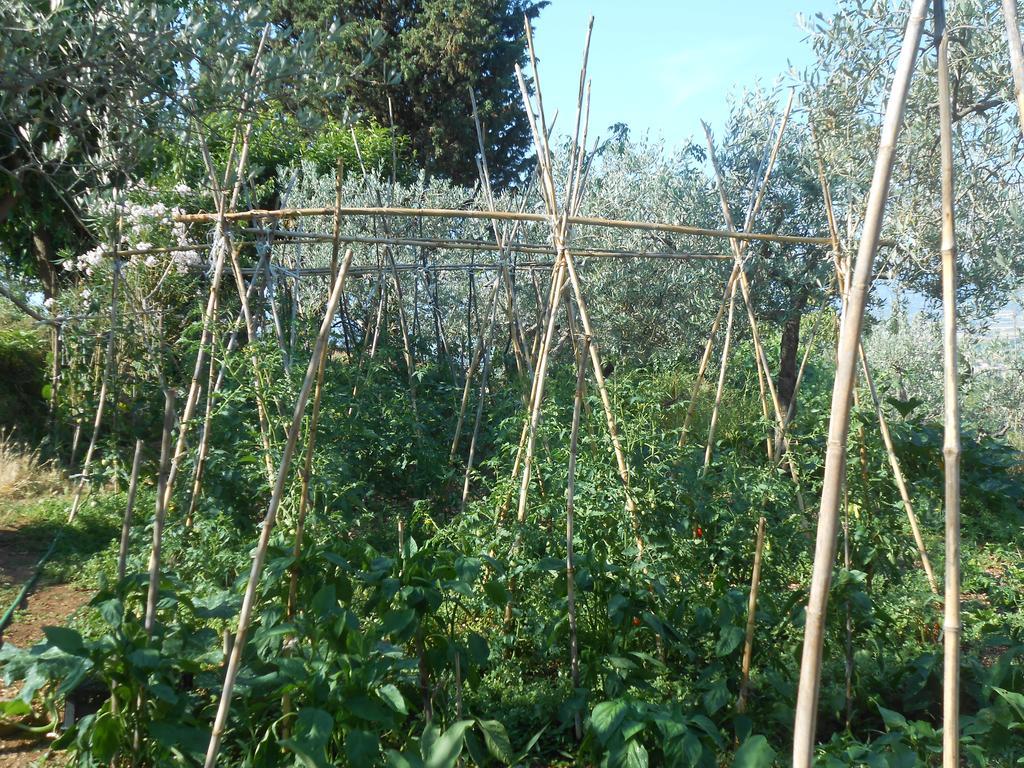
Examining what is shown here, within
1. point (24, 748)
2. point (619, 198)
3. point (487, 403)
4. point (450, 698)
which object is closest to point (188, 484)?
point (24, 748)

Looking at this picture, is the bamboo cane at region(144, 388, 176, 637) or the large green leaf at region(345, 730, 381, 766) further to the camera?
the bamboo cane at region(144, 388, 176, 637)

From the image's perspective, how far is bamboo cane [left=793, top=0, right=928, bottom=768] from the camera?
1.50 metres

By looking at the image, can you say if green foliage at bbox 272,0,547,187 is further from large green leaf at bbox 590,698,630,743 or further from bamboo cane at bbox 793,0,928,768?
bamboo cane at bbox 793,0,928,768

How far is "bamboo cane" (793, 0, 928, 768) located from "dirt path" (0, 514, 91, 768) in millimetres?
2289

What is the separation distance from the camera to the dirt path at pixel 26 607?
2707mm

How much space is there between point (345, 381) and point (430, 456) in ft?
2.40

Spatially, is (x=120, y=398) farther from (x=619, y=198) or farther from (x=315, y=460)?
(x=619, y=198)

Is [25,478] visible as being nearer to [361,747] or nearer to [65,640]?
[65,640]

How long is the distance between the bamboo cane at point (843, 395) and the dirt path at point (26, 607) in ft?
7.51

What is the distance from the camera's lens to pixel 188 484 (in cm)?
386

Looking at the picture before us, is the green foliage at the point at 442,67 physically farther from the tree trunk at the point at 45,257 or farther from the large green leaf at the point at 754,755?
the large green leaf at the point at 754,755

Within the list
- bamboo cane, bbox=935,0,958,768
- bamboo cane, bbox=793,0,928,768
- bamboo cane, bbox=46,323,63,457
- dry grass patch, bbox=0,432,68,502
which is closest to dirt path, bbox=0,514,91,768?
dry grass patch, bbox=0,432,68,502

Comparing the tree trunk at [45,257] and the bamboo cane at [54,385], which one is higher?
the tree trunk at [45,257]

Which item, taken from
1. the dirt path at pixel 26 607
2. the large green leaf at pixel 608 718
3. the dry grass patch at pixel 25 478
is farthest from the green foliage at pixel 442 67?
the large green leaf at pixel 608 718
